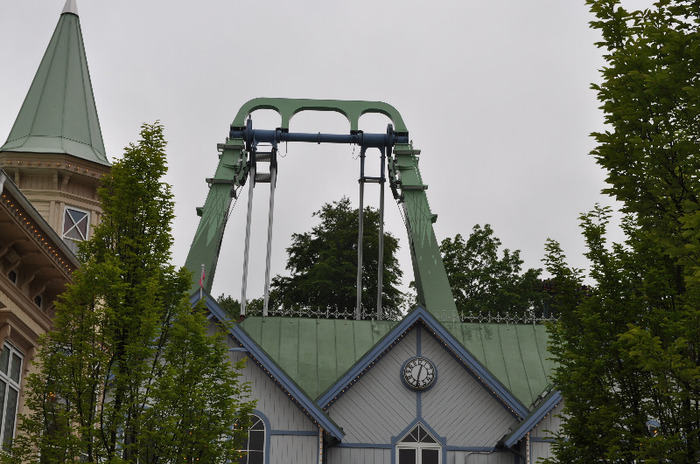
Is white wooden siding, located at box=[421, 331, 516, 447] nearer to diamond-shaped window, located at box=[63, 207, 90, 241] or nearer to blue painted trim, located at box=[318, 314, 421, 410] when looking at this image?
blue painted trim, located at box=[318, 314, 421, 410]

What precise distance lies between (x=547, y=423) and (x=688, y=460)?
39.1ft

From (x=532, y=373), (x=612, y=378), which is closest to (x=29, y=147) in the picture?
(x=532, y=373)

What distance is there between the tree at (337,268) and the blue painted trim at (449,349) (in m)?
24.5

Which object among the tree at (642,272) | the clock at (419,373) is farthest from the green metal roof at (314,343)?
the tree at (642,272)

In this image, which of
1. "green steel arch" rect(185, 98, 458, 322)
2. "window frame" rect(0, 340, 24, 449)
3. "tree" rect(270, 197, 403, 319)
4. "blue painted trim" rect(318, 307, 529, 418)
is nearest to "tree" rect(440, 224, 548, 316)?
"tree" rect(270, 197, 403, 319)

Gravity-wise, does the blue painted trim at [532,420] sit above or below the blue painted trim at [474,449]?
above

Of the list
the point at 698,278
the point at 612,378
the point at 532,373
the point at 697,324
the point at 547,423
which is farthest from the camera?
the point at 532,373

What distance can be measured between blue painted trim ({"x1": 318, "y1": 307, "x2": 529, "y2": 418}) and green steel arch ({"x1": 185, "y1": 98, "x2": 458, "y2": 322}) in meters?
4.45

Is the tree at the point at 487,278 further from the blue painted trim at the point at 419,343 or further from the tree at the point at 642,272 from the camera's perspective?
the tree at the point at 642,272

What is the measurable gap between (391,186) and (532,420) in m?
12.5

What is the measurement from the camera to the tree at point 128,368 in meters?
15.9

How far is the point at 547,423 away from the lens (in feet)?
89.8

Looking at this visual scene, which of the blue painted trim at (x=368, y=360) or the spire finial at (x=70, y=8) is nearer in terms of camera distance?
the blue painted trim at (x=368, y=360)

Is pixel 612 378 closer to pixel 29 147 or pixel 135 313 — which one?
pixel 135 313
